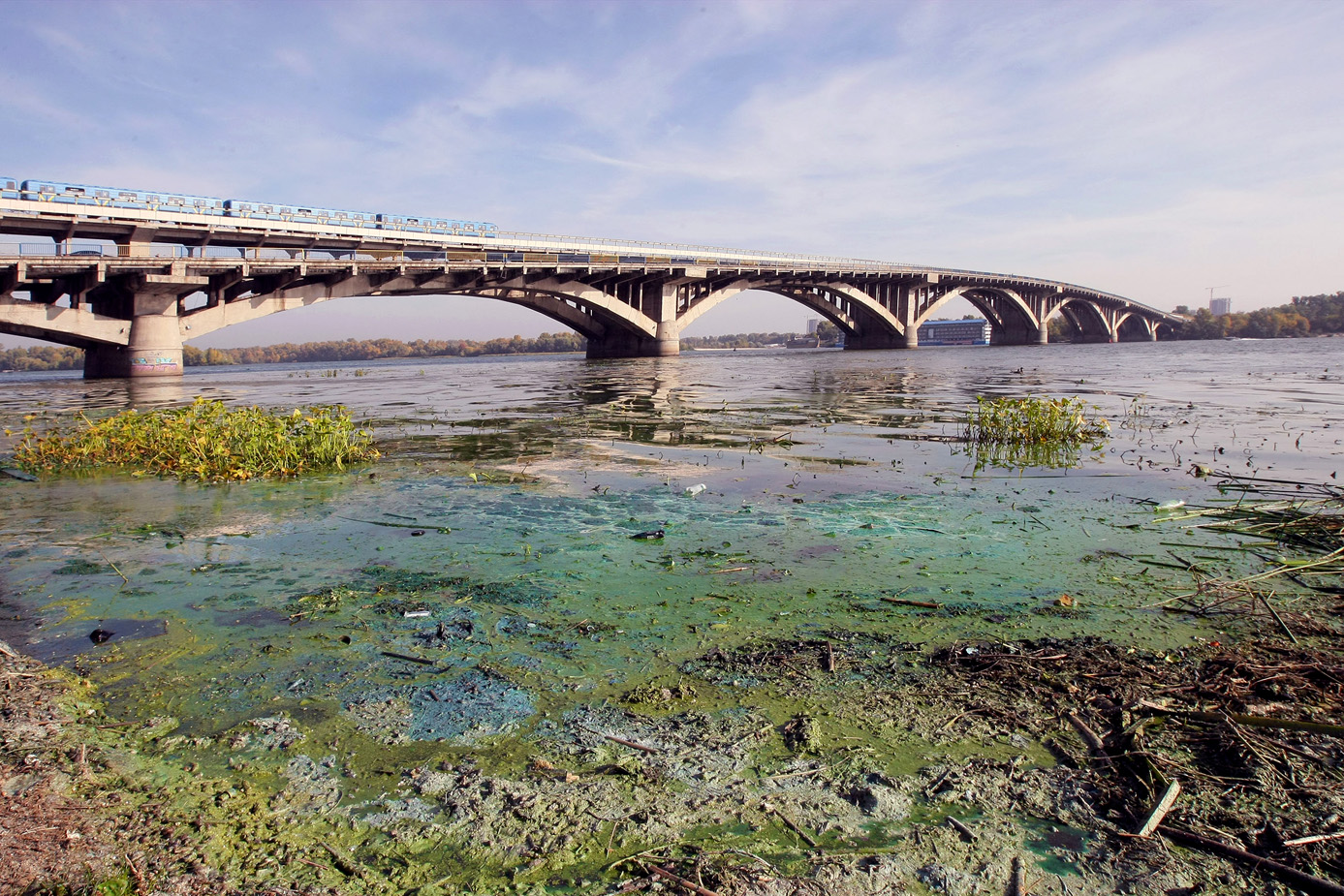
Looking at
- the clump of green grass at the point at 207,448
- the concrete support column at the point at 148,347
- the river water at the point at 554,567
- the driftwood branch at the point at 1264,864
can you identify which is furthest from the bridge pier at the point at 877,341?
the driftwood branch at the point at 1264,864

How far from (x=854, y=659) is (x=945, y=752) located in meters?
0.93

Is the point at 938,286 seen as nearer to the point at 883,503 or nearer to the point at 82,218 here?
the point at 82,218

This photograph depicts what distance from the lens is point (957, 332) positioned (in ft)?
538

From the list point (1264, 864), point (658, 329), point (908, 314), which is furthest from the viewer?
point (908, 314)

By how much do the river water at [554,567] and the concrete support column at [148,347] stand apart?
→ 35.8 meters

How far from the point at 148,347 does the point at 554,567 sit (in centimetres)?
4401

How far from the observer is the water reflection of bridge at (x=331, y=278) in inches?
1444

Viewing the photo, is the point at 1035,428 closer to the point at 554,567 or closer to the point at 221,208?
the point at 554,567

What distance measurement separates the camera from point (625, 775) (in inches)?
108

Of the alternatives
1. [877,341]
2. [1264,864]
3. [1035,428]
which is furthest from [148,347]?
[877,341]

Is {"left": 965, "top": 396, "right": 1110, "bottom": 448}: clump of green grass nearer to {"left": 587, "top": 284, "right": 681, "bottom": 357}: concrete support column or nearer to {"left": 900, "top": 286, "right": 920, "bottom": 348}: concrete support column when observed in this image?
{"left": 587, "top": 284, "right": 681, "bottom": 357}: concrete support column

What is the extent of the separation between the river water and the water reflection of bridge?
112 feet

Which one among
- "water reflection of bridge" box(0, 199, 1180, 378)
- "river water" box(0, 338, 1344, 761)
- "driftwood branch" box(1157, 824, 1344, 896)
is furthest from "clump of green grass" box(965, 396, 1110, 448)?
"water reflection of bridge" box(0, 199, 1180, 378)

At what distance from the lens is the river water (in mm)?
3652
